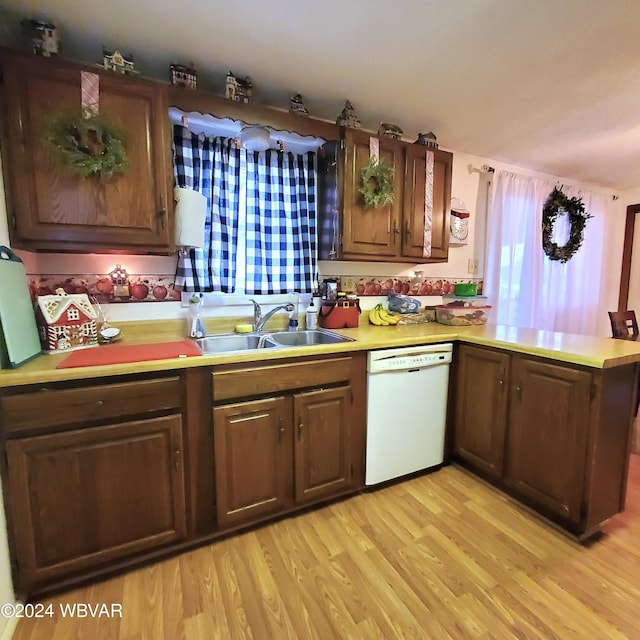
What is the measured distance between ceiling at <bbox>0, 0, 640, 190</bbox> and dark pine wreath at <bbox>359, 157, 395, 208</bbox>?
0.40m

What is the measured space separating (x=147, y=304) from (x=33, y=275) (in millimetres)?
504

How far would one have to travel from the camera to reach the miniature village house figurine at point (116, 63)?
149cm

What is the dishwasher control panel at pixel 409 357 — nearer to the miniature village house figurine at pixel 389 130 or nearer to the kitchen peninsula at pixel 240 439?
the kitchen peninsula at pixel 240 439

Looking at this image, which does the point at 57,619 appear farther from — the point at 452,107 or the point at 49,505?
the point at 452,107

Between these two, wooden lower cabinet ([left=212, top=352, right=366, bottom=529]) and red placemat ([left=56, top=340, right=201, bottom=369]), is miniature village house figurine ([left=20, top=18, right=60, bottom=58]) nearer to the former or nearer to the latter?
red placemat ([left=56, top=340, right=201, bottom=369])

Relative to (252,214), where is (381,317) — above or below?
below

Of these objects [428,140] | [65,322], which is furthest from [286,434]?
[428,140]

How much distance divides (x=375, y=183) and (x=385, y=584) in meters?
2.06

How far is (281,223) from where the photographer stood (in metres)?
2.19

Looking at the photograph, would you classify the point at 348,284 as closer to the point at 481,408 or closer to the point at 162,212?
the point at 481,408

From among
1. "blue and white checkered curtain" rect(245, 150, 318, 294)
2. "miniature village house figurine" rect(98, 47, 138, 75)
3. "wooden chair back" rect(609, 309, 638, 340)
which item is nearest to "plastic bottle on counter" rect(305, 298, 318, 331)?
"blue and white checkered curtain" rect(245, 150, 318, 294)

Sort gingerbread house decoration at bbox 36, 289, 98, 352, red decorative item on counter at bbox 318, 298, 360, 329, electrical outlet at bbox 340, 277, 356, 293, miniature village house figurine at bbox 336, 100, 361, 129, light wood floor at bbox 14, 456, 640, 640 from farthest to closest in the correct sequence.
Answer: electrical outlet at bbox 340, 277, 356, 293 → red decorative item on counter at bbox 318, 298, 360, 329 → miniature village house figurine at bbox 336, 100, 361, 129 → gingerbread house decoration at bbox 36, 289, 98, 352 → light wood floor at bbox 14, 456, 640, 640

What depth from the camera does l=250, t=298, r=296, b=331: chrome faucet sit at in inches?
81.2

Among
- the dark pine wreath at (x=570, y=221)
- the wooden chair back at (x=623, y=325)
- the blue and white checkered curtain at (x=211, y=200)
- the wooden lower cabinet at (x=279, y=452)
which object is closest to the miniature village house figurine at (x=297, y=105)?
the blue and white checkered curtain at (x=211, y=200)
